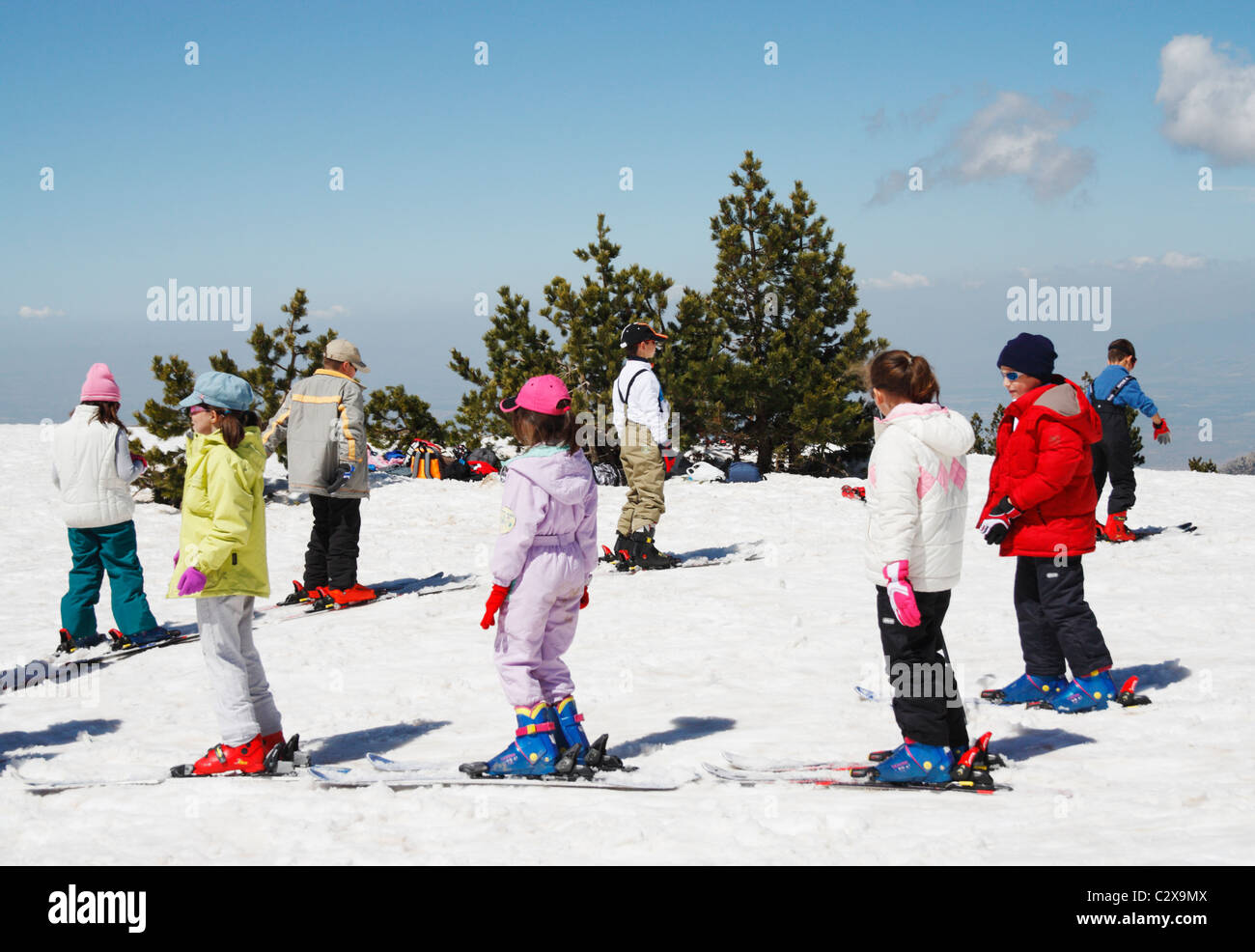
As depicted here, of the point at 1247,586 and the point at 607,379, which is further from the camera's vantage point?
the point at 607,379

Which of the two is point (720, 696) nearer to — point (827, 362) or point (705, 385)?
point (705, 385)

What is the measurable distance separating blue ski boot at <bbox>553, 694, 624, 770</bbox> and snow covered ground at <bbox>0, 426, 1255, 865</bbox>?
0.73 feet

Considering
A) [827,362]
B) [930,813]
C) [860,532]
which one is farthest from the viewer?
[827,362]

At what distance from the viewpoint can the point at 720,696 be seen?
20.7ft

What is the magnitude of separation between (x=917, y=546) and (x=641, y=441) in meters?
5.69

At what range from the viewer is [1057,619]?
5543mm

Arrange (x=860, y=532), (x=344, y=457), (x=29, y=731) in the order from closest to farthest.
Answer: (x=29, y=731) → (x=344, y=457) → (x=860, y=532)

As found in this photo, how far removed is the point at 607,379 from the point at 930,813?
47.4ft

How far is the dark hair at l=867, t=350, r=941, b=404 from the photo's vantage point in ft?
14.4

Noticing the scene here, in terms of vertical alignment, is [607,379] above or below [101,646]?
above

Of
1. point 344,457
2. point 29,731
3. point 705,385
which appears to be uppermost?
point 705,385

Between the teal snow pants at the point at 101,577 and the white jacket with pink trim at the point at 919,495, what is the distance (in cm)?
618
